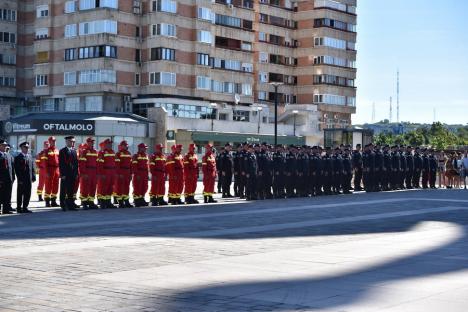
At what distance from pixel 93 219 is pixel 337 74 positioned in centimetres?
6870

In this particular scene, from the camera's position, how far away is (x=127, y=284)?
10.1 metres

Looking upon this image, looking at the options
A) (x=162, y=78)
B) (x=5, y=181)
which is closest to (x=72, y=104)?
(x=162, y=78)

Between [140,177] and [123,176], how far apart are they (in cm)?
77

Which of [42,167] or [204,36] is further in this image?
[204,36]

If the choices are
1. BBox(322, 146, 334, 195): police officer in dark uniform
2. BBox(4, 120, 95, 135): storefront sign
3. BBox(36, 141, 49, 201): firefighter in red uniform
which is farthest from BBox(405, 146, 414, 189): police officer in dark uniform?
BBox(4, 120, 95, 135): storefront sign

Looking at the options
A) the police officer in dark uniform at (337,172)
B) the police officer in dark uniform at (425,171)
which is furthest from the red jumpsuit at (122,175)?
the police officer in dark uniform at (425,171)

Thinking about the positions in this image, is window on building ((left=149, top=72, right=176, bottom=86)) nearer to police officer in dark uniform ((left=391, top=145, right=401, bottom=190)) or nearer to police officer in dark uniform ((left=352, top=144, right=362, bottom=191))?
police officer in dark uniform ((left=391, top=145, right=401, bottom=190))

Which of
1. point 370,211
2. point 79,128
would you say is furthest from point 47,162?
point 79,128

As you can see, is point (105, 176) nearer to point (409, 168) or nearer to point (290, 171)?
point (290, 171)

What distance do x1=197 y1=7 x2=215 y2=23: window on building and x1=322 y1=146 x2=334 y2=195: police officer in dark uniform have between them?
38.2m

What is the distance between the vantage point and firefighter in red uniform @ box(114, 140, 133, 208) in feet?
78.1

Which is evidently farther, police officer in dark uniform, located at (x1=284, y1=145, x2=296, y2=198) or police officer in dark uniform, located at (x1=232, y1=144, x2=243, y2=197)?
police officer in dark uniform, located at (x1=284, y1=145, x2=296, y2=198)

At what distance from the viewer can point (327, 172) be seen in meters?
33.1

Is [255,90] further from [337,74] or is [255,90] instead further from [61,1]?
[61,1]
